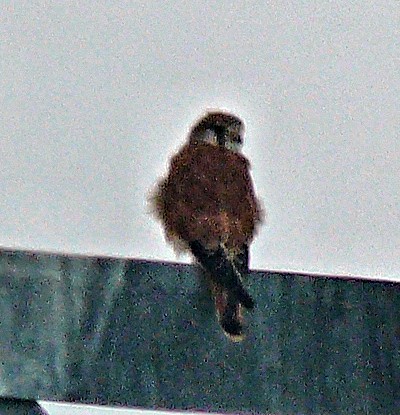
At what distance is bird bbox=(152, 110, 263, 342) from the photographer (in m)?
1.70

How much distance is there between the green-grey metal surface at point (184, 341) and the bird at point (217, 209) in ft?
0.12

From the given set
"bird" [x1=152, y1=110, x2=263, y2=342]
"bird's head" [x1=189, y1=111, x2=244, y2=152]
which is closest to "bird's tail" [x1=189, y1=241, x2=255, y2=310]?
"bird" [x1=152, y1=110, x2=263, y2=342]

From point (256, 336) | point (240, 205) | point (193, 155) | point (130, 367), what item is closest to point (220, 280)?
point (256, 336)

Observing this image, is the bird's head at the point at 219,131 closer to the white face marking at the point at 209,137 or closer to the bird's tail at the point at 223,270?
the white face marking at the point at 209,137

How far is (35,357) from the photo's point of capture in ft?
5.10

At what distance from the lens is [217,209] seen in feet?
7.41

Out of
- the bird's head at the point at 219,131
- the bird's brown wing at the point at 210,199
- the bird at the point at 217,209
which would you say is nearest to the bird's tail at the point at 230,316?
the bird at the point at 217,209

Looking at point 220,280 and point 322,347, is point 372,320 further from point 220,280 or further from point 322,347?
point 220,280

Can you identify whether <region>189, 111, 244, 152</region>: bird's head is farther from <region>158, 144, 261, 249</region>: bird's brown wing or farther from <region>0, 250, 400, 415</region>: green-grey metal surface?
<region>0, 250, 400, 415</region>: green-grey metal surface

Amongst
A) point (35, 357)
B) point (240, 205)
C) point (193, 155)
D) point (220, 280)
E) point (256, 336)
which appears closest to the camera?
point (35, 357)

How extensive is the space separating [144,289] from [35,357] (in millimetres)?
204

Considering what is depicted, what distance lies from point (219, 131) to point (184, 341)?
1.45 m

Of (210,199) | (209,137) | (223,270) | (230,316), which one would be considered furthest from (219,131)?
(230,316)

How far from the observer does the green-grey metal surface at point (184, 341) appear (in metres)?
1.56
